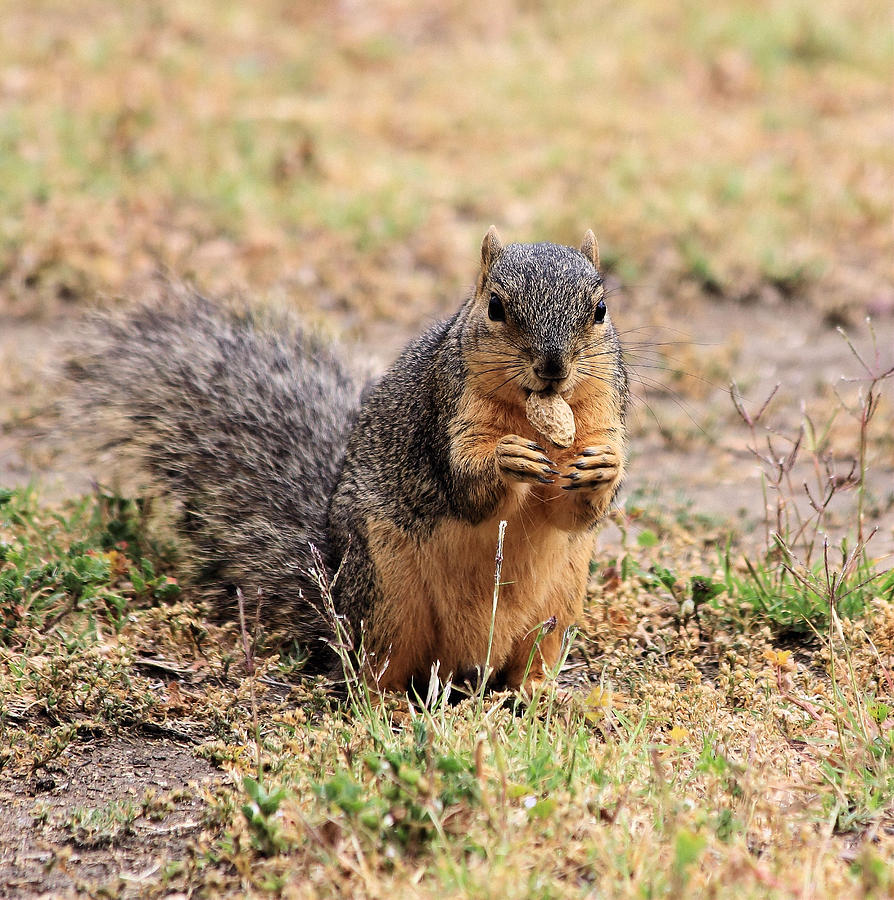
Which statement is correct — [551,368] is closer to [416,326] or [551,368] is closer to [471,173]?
[416,326]

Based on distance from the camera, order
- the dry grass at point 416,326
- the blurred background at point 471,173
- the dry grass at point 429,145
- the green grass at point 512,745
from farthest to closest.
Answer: the dry grass at point 429,145 → the blurred background at point 471,173 → the dry grass at point 416,326 → the green grass at point 512,745

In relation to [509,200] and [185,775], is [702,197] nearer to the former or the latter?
[509,200]

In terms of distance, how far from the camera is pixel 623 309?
19.3ft

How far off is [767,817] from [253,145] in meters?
5.48

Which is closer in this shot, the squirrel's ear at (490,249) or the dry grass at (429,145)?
the squirrel's ear at (490,249)

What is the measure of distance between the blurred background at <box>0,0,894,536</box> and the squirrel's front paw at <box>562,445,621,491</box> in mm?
1529

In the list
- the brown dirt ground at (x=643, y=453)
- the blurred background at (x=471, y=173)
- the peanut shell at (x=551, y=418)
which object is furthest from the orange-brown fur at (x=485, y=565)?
the blurred background at (x=471, y=173)

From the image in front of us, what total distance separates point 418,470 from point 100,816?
1.12m

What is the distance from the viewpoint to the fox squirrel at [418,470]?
2898 mm

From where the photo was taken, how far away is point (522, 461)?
2.77 m

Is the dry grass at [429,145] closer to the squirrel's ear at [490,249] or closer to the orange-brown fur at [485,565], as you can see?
the squirrel's ear at [490,249]

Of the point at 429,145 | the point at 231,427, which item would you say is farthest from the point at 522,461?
the point at 429,145

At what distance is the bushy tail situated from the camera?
133 inches

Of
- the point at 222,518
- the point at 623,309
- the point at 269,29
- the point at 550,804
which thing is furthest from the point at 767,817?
the point at 269,29
